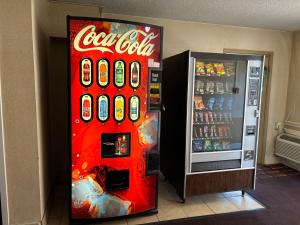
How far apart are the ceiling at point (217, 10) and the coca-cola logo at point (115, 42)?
712 millimetres

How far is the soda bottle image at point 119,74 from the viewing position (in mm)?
1986

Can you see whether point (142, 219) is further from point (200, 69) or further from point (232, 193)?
point (200, 69)

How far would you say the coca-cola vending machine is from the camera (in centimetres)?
191

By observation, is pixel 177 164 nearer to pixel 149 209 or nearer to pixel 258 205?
pixel 149 209

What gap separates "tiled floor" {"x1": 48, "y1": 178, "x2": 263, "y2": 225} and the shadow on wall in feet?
1.03

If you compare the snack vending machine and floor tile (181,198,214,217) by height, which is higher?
the snack vending machine

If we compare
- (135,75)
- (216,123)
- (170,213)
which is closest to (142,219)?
(170,213)

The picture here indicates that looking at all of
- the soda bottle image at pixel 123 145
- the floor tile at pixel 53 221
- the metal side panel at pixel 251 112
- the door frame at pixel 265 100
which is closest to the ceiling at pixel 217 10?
the door frame at pixel 265 100

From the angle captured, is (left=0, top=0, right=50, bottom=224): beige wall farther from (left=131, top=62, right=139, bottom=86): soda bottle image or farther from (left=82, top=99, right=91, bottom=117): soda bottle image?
(left=131, top=62, right=139, bottom=86): soda bottle image

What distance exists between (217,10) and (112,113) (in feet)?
6.08

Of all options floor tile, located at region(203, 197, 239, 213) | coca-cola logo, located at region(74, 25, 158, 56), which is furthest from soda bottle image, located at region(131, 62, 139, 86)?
floor tile, located at region(203, 197, 239, 213)

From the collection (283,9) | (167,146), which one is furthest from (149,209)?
(283,9)

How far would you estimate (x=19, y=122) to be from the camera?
1835 mm

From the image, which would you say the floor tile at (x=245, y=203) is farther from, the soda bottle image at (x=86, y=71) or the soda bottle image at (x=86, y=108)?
the soda bottle image at (x=86, y=71)
